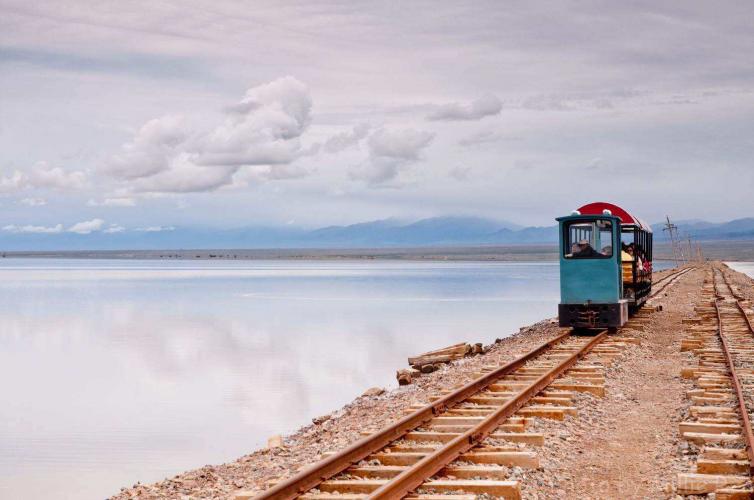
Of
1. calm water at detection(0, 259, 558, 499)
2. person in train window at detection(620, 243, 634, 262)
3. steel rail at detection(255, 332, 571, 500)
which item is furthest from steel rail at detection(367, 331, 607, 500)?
person in train window at detection(620, 243, 634, 262)

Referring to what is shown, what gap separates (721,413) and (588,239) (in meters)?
11.8

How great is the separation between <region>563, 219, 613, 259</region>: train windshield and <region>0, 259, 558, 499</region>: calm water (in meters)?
5.53

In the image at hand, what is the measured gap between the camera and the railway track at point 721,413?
8.45m

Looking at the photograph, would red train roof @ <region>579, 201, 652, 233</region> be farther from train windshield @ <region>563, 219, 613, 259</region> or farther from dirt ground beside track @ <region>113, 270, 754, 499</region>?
dirt ground beside track @ <region>113, 270, 754, 499</region>

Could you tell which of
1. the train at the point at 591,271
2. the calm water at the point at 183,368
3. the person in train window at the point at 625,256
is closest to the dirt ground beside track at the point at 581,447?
the calm water at the point at 183,368

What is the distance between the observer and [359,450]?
918cm

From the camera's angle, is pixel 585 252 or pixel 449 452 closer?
pixel 449 452

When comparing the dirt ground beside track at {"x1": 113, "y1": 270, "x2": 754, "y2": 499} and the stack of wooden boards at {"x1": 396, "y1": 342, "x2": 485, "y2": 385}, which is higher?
the dirt ground beside track at {"x1": 113, "y1": 270, "x2": 754, "y2": 499}

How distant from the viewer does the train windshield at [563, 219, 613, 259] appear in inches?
907

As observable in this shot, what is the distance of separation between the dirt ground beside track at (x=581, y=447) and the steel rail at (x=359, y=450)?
0.68 metres

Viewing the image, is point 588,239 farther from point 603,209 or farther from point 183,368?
point 183,368

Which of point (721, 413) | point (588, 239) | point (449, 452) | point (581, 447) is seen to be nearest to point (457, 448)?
point (449, 452)

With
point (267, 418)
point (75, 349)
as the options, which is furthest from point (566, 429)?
point (75, 349)

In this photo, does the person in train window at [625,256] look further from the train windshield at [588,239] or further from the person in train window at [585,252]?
the person in train window at [585,252]
